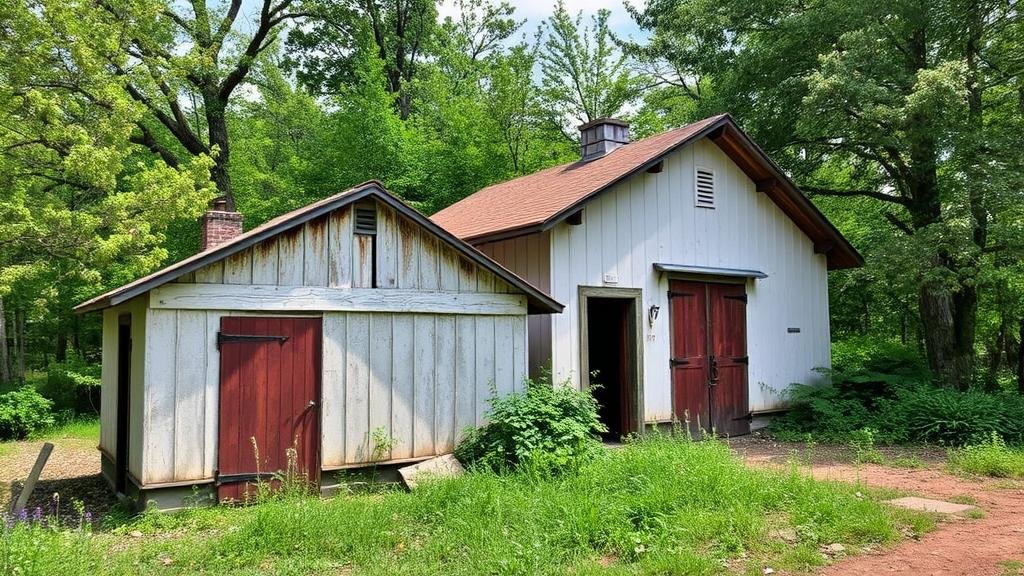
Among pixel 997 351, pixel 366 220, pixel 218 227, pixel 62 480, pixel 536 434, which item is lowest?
pixel 62 480

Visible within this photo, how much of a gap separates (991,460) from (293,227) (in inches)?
333

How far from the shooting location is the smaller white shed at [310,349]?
7.00 meters

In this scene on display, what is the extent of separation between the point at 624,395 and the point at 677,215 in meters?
3.08

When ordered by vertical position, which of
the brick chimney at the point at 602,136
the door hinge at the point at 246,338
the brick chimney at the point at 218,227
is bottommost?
the door hinge at the point at 246,338

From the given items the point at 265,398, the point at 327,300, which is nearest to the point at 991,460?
the point at 327,300

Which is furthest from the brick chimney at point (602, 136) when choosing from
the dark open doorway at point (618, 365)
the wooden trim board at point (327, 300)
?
the wooden trim board at point (327, 300)

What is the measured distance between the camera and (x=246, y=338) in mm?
7352

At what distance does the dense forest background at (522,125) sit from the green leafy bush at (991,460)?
3326 mm

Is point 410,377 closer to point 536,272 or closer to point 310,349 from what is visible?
point 310,349

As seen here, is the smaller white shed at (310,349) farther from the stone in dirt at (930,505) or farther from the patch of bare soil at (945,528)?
the stone in dirt at (930,505)

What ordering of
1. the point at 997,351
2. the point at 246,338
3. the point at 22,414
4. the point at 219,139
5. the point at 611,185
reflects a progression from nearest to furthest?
1. the point at 246,338
2. the point at 611,185
3. the point at 22,414
4. the point at 219,139
5. the point at 997,351

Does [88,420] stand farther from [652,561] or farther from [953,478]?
[953,478]

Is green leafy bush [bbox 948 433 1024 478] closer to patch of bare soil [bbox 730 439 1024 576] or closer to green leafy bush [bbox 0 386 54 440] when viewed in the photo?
patch of bare soil [bbox 730 439 1024 576]

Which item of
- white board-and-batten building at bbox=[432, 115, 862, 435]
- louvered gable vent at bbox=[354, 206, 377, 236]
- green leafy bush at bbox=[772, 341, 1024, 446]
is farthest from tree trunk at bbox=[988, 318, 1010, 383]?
louvered gable vent at bbox=[354, 206, 377, 236]
